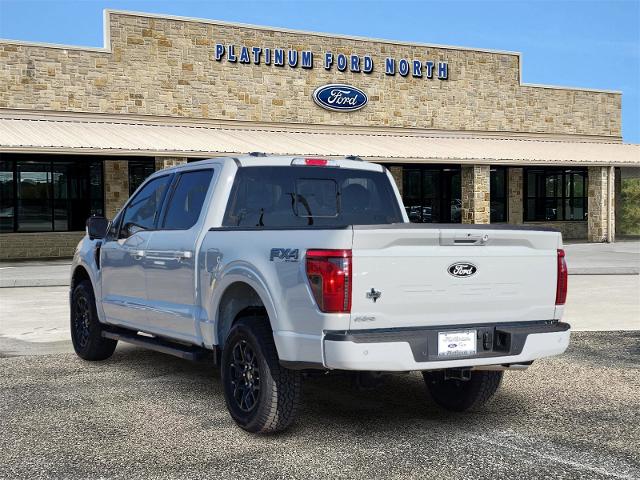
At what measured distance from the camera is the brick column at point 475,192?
29.4 m

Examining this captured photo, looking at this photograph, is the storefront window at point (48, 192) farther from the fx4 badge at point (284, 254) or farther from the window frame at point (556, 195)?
the fx4 badge at point (284, 254)

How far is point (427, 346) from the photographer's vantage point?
5.55 m

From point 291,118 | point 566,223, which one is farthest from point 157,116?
point 566,223

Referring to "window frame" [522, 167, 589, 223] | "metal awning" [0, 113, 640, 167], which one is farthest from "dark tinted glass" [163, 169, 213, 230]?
"window frame" [522, 167, 589, 223]

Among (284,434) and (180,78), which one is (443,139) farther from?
(284,434)

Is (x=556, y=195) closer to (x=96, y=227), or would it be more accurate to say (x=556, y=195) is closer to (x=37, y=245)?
(x=37, y=245)

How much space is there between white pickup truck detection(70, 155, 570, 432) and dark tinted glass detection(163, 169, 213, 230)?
2 cm

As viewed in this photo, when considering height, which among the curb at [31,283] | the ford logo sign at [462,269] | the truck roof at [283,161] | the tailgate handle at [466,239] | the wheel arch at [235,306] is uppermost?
the truck roof at [283,161]

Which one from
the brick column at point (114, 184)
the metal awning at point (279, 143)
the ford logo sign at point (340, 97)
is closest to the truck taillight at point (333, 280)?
the metal awning at point (279, 143)

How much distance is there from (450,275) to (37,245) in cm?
2262

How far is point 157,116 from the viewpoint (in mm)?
27516

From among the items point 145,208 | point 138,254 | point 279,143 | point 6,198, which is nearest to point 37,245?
point 6,198

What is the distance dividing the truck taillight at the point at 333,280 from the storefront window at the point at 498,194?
3036 centimetres

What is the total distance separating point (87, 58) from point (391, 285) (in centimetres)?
2302
